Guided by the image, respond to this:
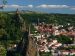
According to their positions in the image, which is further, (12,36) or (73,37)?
(73,37)

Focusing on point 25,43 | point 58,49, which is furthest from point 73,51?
point 25,43

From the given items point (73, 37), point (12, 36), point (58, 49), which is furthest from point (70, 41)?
point (12, 36)

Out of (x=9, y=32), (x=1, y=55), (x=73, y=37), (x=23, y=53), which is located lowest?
(x=73, y=37)

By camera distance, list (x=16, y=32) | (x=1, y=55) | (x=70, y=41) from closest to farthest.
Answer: (x=1, y=55) → (x=16, y=32) → (x=70, y=41)

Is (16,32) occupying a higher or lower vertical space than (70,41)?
higher

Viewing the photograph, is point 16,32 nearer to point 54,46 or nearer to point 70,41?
point 54,46

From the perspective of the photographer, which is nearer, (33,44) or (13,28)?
(33,44)

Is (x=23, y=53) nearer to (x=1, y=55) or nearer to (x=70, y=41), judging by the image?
(x=1, y=55)

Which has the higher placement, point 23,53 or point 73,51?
point 23,53

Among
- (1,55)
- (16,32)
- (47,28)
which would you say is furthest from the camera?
(47,28)
